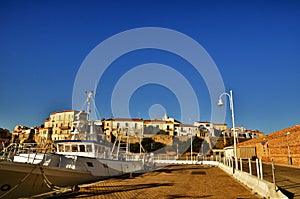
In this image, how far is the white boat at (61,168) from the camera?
12029 millimetres

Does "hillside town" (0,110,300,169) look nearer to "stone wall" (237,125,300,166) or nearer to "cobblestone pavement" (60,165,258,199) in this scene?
"stone wall" (237,125,300,166)

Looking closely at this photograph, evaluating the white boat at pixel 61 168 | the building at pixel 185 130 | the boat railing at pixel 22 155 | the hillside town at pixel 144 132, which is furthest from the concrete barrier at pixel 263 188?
the building at pixel 185 130

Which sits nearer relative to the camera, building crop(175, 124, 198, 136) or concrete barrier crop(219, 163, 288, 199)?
concrete barrier crop(219, 163, 288, 199)

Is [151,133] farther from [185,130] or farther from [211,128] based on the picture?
[211,128]

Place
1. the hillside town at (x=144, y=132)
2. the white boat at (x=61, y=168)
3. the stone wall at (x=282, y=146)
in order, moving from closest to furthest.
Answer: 1. the white boat at (x=61, y=168)
2. the stone wall at (x=282, y=146)
3. the hillside town at (x=144, y=132)

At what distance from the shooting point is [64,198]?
8859 millimetres

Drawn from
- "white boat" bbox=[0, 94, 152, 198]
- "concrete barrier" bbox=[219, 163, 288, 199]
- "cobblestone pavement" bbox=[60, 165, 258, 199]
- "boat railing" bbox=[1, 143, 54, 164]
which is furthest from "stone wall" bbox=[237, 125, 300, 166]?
"boat railing" bbox=[1, 143, 54, 164]

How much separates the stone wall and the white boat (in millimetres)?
18380

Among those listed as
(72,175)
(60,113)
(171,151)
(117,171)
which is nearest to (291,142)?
(117,171)

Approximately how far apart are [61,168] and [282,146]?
26.3 metres

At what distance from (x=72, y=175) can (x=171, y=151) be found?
81229 mm

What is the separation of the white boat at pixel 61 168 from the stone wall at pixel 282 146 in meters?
18.4

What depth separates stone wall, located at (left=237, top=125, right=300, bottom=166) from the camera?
25375 millimetres

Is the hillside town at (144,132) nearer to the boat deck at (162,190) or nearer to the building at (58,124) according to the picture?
the building at (58,124)
